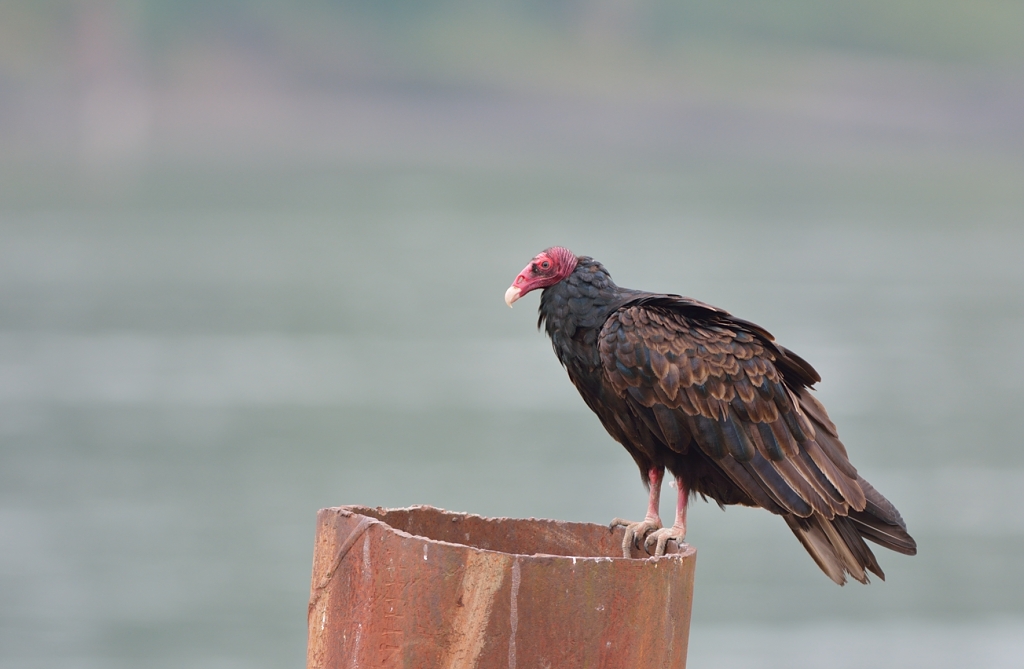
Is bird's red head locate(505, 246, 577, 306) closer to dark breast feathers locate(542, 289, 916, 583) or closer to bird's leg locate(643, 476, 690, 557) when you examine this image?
dark breast feathers locate(542, 289, 916, 583)

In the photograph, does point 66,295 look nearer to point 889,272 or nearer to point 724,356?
point 889,272

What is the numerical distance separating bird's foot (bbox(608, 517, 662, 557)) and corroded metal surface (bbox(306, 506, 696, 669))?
744 millimetres

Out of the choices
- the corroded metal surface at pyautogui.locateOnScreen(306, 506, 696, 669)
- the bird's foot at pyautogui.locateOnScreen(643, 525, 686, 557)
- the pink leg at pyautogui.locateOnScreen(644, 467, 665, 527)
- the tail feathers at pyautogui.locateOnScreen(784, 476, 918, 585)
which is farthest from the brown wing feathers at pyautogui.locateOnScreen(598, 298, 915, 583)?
the corroded metal surface at pyautogui.locateOnScreen(306, 506, 696, 669)

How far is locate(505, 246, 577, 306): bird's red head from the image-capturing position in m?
5.50

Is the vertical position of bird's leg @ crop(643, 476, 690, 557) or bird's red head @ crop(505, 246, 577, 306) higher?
bird's red head @ crop(505, 246, 577, 306)

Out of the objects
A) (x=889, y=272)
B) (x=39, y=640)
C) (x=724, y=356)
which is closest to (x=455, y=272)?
(x=889, y=272)

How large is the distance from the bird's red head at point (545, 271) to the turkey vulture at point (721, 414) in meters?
0.03

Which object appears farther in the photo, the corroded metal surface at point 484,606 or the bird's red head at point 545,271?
the bird's red head at point 545,271

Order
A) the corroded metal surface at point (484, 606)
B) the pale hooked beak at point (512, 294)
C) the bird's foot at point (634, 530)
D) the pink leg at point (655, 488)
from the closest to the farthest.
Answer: the corroded metal surface at point (484, 606), the bird's foot at point (634, 530), the pink leg at point (655, 488), the pale hooked beak at point (512, 294)

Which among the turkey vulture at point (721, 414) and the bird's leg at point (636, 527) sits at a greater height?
the turkey vulture at point (721, 414)

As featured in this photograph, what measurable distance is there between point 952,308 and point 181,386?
63.0ft

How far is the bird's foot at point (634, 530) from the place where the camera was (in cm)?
464

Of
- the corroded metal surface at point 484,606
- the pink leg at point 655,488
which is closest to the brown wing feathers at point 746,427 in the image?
the pink leg at point 655,488

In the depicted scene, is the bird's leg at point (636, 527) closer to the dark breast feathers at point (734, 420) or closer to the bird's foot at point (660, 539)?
the bird's foot at point (660, 539)
